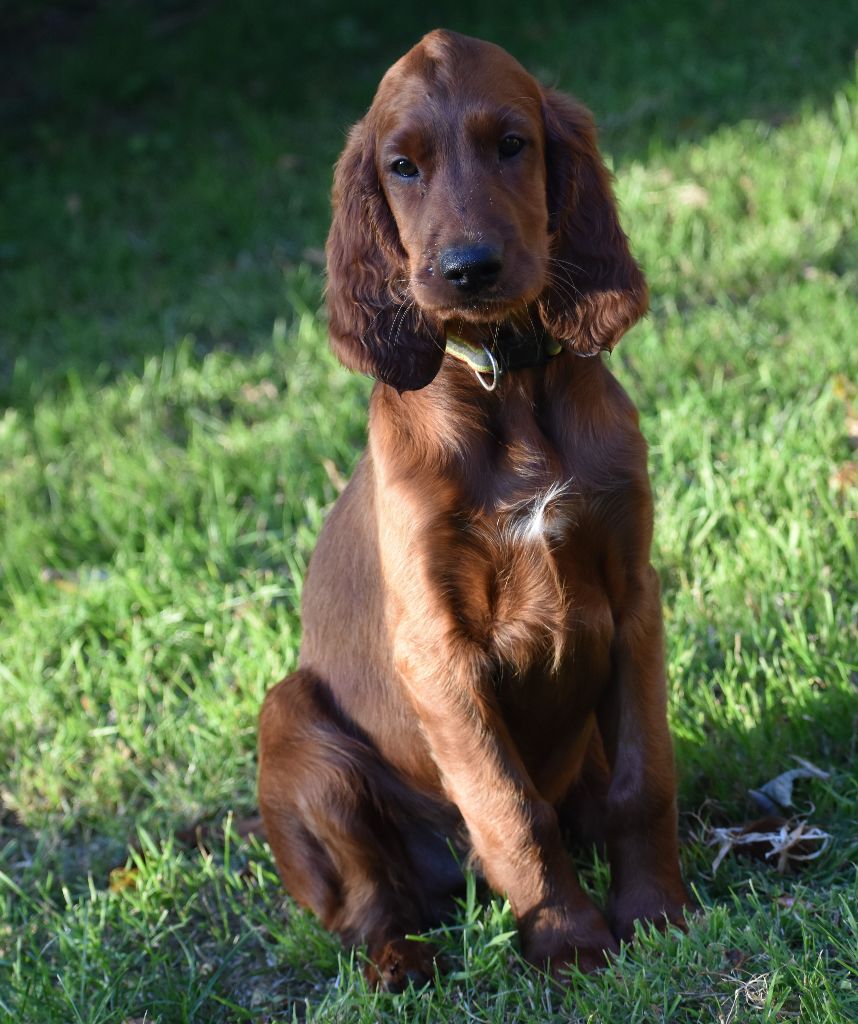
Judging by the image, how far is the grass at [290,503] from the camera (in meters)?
2.56

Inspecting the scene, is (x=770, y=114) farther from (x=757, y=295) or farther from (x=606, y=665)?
(x=606, y=665)

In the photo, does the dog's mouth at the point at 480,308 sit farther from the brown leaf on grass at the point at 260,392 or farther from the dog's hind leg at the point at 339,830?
the brown leaf on grass at the point at 260,392

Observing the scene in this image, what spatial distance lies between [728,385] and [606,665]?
1.97m

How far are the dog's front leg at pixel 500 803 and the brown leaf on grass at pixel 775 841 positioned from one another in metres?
0.34

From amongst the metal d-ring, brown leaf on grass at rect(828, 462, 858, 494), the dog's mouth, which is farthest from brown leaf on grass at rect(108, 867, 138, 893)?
brown leaf on grass at rect(828, 462, 858, 494)

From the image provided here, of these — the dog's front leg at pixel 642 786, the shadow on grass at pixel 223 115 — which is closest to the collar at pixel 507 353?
the dog's front leg at pixel 642 786

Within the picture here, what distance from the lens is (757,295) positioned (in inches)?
193

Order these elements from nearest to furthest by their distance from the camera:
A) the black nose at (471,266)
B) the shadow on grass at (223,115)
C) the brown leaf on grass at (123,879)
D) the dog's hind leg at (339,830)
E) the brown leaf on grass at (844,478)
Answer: the black nose at (471,266), the dog's hind leg at (339,830), the brown leaf on grass at (123,879), the brown leaf on grass at (844,478), the shadow on grass at (223,115)

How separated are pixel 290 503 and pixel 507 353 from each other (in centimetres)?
185

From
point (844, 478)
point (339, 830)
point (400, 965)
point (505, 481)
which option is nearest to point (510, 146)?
point (505, 481)

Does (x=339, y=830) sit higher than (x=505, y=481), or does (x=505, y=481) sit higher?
(x=505, y=481)

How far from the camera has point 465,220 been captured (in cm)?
226

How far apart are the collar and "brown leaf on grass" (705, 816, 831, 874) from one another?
1037mm

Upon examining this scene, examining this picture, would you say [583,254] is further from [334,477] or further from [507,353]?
[334,477]
